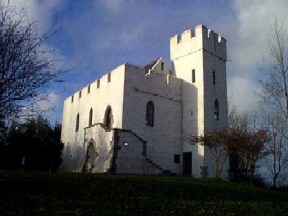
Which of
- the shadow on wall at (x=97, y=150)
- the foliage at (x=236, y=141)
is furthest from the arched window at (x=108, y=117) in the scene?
the foliage at (x=236, y=141)

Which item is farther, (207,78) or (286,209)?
(207,78)

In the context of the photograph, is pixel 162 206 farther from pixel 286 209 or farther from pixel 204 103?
pixel 204 103

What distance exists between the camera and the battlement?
30.1 m

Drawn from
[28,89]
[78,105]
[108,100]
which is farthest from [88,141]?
[28,89]

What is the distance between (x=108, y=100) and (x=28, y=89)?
1760cm

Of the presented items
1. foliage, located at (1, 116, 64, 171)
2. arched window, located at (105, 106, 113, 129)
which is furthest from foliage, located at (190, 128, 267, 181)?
foliage, located at (1, 116, 64, 171)

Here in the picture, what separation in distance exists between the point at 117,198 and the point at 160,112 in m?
17.9

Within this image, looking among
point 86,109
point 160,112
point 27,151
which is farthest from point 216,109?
point 27,151

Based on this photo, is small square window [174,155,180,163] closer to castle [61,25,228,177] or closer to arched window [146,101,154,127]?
castle [61,25,228,177]

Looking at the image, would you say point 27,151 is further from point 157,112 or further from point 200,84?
point 200,84

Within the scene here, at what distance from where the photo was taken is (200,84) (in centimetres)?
2900

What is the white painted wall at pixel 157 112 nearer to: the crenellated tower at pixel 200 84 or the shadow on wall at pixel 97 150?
the crenellated tower at pixel 200 84

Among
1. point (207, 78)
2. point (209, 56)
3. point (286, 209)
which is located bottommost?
point (286, 209)

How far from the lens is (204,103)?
2850 cm
